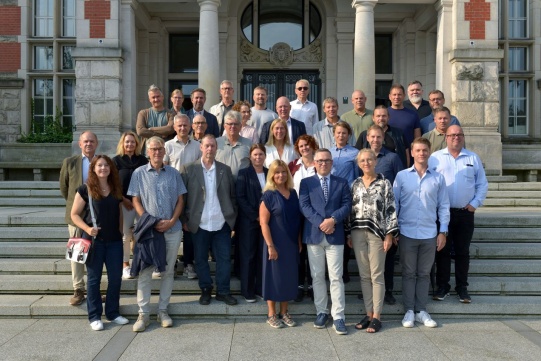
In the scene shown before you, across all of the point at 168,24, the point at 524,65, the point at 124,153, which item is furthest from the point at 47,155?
the point at 524,65

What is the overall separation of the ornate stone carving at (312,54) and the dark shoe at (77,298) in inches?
438

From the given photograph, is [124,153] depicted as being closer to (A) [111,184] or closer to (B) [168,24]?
(A) [111,184]

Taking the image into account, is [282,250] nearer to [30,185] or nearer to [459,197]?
[459,197]

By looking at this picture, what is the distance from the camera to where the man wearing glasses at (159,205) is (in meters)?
5.43

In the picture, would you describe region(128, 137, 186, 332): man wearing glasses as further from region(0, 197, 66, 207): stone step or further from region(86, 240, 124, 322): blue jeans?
region(0, 197, 66, 207): stone step

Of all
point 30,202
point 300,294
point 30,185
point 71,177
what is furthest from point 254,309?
point 30,185

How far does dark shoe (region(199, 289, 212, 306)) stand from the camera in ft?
19.1

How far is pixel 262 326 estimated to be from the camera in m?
5.50

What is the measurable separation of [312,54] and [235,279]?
1051 centimetres

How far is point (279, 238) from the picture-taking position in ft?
18.0

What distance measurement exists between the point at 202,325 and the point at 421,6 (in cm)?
1150

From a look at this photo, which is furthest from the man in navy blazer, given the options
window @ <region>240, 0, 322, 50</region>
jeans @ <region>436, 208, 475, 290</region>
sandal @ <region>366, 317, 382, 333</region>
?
window @ <region>240, 0, 322, 50</region>

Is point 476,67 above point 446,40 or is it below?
below

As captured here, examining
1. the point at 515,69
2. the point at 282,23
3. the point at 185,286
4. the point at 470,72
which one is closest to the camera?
the point at 185,286
